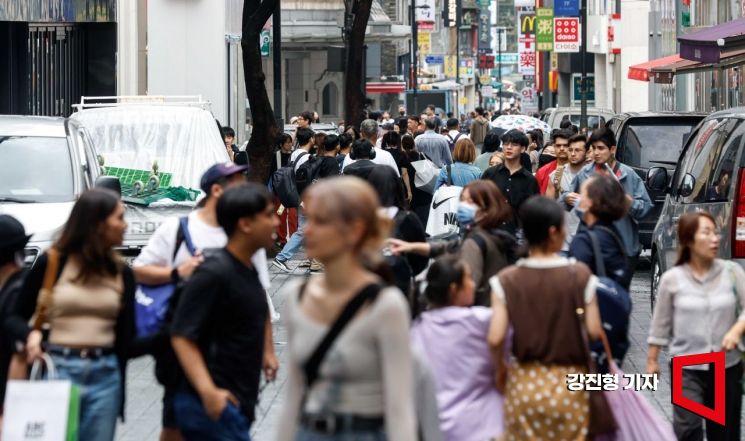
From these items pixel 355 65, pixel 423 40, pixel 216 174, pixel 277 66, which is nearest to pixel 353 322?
pixel 216 174

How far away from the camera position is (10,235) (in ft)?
22.0

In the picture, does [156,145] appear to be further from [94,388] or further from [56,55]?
[56,55]

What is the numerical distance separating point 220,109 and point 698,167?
16.8 m

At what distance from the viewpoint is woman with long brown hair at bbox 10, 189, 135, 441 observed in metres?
6.16

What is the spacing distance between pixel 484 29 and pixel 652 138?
477 ft

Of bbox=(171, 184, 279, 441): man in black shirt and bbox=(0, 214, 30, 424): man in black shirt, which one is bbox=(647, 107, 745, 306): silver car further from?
bbox=(0, 214, 30, 424): man in black shirt

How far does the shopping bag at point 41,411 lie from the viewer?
596cm

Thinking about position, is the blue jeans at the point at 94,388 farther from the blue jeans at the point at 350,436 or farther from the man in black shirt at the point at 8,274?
the blue jeans at the point at 350,436

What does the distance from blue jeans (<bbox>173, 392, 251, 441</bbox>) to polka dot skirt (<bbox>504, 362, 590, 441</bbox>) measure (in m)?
1.13

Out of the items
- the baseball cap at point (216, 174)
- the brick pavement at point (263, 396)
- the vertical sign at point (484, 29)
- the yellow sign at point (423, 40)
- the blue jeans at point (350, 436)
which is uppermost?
the vertical sign at point (484, 29)

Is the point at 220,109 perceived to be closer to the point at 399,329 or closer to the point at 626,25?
the point at 399,329

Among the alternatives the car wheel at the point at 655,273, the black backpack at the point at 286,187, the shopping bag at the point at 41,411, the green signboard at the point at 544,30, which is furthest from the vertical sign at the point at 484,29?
the shopping bag at the point at 41,411

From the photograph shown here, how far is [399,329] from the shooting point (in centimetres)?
486

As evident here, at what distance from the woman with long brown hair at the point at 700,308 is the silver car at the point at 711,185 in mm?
3399
